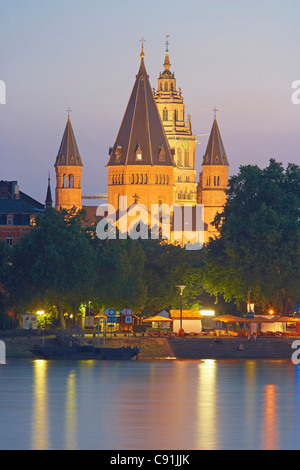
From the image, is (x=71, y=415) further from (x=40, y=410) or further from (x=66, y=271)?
(x=66, y=271)

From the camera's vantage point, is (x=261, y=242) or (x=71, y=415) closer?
(x=71, y=415)

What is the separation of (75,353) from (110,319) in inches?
172

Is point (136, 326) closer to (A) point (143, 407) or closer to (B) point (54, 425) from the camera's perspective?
(A) point (143, 407)

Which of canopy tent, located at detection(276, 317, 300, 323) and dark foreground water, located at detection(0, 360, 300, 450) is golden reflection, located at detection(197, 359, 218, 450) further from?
canopy tent, located at detection(276, 317, 300, 323)

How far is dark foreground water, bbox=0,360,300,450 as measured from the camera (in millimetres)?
53375

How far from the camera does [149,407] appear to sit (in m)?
66.3

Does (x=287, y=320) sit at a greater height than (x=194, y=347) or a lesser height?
greater

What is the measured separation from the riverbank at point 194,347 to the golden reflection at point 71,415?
27.8m

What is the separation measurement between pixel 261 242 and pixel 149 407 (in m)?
61.2

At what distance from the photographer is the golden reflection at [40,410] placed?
52.8 metres

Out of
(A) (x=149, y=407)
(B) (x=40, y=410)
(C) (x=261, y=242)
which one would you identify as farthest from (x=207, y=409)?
(C) (x=261, y=242)

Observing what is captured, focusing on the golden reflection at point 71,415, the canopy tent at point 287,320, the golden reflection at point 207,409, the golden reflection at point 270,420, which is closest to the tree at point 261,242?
the canopy tent at point 287,320
